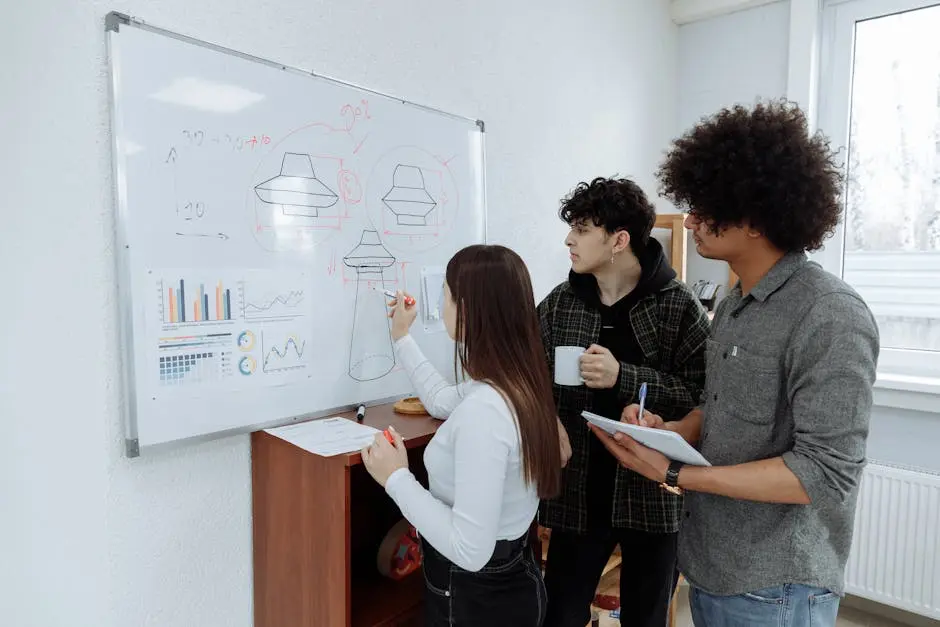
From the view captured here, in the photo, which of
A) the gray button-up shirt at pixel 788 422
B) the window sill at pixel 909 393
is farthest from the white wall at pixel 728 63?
the gray button-up shirt at pixel 788 422

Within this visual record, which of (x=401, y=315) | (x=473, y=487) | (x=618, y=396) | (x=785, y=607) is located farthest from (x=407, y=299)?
(x=785, y=607)

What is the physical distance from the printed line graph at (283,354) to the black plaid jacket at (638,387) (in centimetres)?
66

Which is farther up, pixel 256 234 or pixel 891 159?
pixel 891 159

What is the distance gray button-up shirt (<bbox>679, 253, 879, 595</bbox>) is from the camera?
90 centimetres

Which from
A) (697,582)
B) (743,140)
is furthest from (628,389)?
(743,140)

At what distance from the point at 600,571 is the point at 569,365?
0.58 m

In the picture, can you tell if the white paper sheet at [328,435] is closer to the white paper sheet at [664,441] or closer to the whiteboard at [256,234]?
the whiteboard at [256,234]

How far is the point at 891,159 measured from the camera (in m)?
2.69

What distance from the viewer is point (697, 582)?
1.11 metres

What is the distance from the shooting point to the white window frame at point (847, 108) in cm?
256

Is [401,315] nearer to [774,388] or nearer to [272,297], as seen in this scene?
[272,297]

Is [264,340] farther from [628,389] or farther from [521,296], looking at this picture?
[628,389]

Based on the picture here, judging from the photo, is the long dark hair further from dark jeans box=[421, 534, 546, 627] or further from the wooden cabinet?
the wooden cabinet

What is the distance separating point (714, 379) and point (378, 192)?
1076 mm
